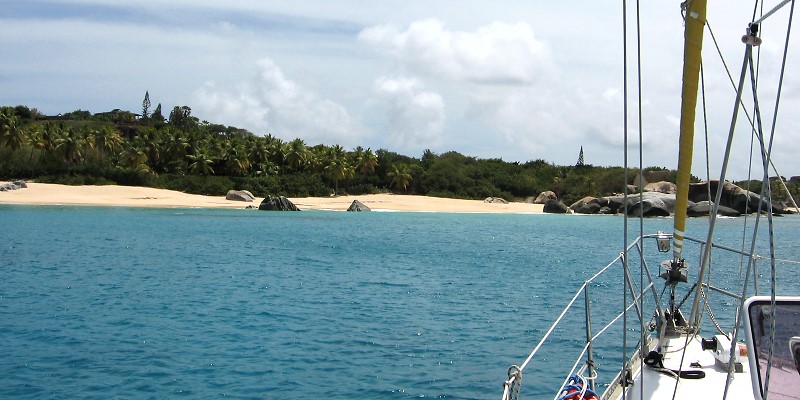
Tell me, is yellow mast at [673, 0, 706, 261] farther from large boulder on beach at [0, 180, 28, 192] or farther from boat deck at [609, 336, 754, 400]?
large boulder on beach at [0, 180, 28, 192]

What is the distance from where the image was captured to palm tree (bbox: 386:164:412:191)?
11112cm

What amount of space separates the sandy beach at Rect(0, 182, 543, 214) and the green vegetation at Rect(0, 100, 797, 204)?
343 cm

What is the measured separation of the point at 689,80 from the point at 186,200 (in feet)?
285

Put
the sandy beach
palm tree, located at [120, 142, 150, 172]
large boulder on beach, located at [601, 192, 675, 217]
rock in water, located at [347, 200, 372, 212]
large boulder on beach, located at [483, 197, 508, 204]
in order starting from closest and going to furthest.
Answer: the sandy beach < large boulder on beach, located at [601, 192, 675, 217] < rock in water, located at [347, 200, 372, 212] < palm tree, located at [120, 142, 150, 172] < large boulder on beach, located at [483, 197, 508, 204]

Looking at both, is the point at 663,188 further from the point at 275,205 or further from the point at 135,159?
the point at 135,159

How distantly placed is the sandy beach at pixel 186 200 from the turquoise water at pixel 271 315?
38.9 m

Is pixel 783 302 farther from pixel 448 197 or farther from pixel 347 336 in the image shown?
pixel 448 197

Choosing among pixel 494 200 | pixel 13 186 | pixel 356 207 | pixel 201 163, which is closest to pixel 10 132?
pixel 13 186

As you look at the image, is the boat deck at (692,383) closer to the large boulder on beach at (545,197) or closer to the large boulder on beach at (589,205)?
the large boulder on beach at (589,205)

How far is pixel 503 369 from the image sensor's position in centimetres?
1507

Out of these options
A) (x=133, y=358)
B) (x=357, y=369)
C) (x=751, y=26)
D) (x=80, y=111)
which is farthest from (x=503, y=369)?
(x=80, y=111)

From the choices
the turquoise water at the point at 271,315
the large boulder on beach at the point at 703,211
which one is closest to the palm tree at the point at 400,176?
the large boulder on beach at the point at 703,211

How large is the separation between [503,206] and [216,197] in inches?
1544

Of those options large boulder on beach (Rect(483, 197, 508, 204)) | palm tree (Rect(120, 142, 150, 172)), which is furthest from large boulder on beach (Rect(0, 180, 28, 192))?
large boulder on beach (Rect(483, 197, 508, 204))
